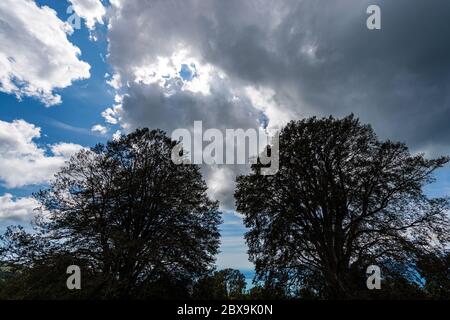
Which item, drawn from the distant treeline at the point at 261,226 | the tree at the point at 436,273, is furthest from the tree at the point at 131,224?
the tree at the point at 436,273

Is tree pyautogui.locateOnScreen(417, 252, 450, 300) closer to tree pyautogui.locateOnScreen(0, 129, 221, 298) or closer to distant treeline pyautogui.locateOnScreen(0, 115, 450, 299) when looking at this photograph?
distant treeline pyautogui.locateOnScreen(0, 115, 450, 299)

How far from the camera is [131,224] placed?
2100 centimetres

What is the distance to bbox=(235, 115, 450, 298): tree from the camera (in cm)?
1762

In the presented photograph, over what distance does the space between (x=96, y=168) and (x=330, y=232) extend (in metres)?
17.2

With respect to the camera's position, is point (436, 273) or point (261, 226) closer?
point (436, 273)

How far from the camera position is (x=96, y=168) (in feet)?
70.5

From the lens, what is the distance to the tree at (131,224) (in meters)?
17.6

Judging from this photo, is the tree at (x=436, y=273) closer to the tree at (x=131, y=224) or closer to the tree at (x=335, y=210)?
the tree at (x=335, y=210)

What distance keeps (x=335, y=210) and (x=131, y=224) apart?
569 inches

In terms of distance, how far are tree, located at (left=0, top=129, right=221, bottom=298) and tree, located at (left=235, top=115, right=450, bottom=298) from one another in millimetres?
4498

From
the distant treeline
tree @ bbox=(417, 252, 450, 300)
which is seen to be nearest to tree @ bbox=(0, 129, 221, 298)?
the distant treeline

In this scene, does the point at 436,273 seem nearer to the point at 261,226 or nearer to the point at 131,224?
the point at 261,226

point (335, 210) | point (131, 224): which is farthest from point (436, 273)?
point (131, 224)
